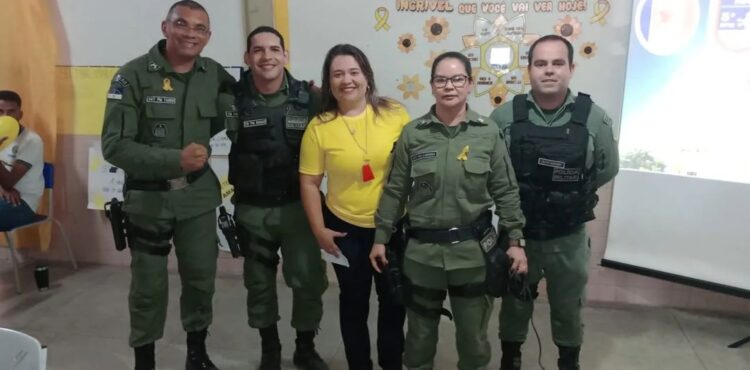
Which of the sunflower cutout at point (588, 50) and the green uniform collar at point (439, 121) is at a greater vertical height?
the sunflower cutout at point (588, 50)

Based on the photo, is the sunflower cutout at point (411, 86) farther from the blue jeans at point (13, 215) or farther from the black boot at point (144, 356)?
the blue jeans at point (13, 215)

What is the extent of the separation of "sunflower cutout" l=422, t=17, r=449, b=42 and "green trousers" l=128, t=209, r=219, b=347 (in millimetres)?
1580

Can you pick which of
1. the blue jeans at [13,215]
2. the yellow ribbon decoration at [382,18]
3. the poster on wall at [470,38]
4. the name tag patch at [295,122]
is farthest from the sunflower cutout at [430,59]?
the blue jeans at [13,215]

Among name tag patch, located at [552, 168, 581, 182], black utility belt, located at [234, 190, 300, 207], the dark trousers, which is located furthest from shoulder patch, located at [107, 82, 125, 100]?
name tag patch, located at [552, 168, 581, 182]

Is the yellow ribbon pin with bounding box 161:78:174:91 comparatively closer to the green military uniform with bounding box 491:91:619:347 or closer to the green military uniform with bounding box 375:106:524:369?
the green military uniform with bounding box 375:106:524:369

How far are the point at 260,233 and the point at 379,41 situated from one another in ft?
4.75

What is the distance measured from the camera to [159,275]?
242cm

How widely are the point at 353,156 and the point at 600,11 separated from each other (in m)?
1.77

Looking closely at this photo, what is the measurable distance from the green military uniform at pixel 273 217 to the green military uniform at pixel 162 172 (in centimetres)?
12

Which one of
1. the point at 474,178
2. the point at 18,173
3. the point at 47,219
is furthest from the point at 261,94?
the point at 47,219

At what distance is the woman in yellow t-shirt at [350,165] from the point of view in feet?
7.04

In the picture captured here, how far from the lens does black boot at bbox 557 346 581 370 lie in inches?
92.6

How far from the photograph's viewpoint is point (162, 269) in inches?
95.8

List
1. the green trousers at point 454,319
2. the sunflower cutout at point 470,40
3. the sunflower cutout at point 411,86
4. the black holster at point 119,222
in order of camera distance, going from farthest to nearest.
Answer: the sunflower cutout at point 411,86
the sunflower cutout at point 470,40
the black holster at point 119,222
the green trousers at point 454,319
